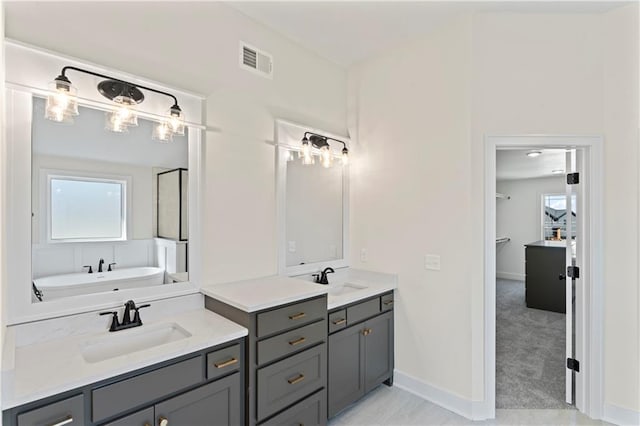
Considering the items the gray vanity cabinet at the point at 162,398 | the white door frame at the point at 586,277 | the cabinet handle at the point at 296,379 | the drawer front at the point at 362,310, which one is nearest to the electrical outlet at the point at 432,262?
the white door frame at the point at 586,277

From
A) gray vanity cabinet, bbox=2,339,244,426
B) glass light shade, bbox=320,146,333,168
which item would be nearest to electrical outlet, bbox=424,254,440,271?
glass light shade, bbox=320,146,333,168

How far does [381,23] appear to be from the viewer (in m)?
2.56

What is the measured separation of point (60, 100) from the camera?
63.4 inches

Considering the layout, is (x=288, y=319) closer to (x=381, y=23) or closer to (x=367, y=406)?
(x=367, y=406)

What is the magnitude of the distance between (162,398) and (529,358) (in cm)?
355

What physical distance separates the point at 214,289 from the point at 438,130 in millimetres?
2093

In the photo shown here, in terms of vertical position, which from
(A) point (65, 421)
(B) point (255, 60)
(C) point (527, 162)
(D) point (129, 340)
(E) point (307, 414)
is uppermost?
(B) point (255, 60)

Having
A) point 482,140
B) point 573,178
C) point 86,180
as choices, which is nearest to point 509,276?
point 573,178

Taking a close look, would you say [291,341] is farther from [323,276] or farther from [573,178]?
[573,178]

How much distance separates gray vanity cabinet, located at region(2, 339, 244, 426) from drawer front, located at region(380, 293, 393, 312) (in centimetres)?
138

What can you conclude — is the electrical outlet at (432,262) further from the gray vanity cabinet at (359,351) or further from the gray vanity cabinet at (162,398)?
the gray vanity cabinet at (162,398)

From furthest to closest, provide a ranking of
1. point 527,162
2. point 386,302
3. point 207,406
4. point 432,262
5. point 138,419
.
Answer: point 527,162
point 386,302
point 432,262
point 207,406
point 138,419

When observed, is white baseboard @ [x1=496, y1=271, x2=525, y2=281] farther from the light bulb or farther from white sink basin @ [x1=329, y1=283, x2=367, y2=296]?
the light bulb

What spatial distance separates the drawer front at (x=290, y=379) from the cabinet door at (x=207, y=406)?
15 cm
